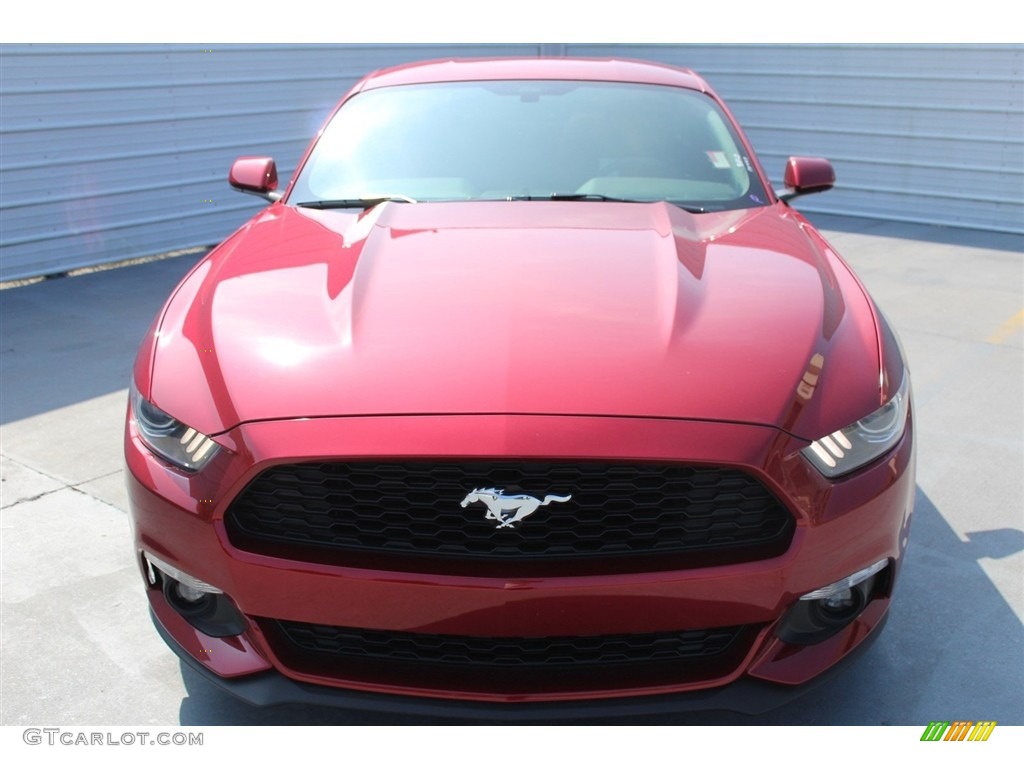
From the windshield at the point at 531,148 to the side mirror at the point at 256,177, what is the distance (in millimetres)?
329

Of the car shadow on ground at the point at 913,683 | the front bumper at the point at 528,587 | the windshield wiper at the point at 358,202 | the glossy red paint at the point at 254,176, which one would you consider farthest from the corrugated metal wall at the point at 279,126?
the front bumper at the point at 528,587

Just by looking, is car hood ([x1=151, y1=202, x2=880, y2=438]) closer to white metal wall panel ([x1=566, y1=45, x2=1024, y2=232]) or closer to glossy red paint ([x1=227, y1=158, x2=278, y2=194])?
glossy red paint ([x1=227, y1=158, x2=278, y2=194])

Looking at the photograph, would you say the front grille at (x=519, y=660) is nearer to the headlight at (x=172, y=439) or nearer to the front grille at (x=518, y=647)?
the front grille at (x=518, y=647)

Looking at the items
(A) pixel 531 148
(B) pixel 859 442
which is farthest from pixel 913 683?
(A) pixel 531 148

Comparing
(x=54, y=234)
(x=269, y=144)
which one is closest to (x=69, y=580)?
(x=54, y=234)

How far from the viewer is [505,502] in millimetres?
2043

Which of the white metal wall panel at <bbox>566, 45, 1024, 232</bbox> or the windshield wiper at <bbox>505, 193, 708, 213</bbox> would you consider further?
the white metal wall panel at <bbox>566, 45, 1024, 232</bbox>

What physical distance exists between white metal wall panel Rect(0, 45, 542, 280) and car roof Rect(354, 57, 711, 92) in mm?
4378

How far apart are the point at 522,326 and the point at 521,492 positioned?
1.51 feet

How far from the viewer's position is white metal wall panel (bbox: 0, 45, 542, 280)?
24.5ft

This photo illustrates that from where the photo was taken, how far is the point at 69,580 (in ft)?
10.5

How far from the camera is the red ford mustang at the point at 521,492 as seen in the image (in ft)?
6.71

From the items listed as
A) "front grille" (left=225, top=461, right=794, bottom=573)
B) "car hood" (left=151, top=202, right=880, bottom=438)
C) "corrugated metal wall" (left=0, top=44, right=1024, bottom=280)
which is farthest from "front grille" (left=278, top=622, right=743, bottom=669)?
"corrugated metal wall" (left=0, top=44, right=1024, bottom=280)
